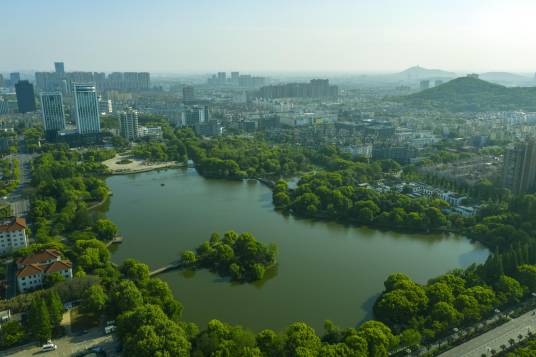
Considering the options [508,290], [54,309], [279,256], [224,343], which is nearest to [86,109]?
[279,256]

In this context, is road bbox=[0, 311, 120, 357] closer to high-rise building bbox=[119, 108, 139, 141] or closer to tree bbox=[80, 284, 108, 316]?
tree bbox=[80, 284, 108, 316]

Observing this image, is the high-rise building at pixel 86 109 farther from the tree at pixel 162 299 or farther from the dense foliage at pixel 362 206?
the tree at pixel 162 299

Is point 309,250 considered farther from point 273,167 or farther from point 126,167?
point 126,167

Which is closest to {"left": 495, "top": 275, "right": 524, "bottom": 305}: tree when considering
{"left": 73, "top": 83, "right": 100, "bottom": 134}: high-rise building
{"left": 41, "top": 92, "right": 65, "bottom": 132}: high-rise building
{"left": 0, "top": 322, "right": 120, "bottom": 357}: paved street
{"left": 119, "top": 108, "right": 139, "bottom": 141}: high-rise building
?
{"left": 0, "top": 322, "right": 120, "bottom": 357}: paved street

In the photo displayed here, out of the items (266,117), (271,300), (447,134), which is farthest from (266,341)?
(266,117)

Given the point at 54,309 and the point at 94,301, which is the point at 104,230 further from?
the point at 54,309

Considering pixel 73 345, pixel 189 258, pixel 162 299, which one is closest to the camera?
pixel 73 345
